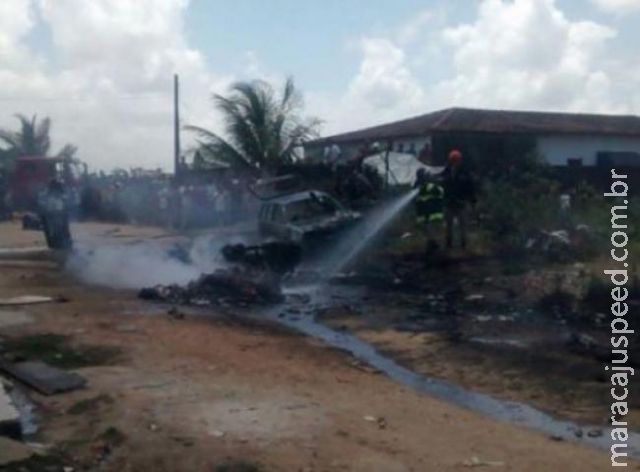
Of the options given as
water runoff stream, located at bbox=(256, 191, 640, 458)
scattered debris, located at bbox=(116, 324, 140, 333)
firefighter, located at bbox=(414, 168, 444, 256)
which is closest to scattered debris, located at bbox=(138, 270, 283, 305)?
water runoff stream, located at bbox=(256, 191, 640, 458)

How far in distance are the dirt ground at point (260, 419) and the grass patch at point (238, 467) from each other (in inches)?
1.1

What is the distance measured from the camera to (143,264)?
22438 millimetres

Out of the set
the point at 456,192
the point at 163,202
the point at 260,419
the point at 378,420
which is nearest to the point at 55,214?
the point at 456,192

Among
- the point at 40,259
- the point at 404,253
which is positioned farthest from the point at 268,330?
the point at 40,259

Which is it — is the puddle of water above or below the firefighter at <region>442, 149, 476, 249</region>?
below

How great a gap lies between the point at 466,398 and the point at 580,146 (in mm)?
28844

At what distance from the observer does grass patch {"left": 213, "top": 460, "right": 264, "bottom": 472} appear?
6.76 meters

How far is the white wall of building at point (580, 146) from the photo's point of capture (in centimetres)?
3559

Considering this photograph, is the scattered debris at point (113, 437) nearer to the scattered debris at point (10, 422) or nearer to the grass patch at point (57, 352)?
the scattered debris at point (10, 422)

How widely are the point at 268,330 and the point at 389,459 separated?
644 cm

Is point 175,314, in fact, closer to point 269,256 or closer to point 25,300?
point 25,300

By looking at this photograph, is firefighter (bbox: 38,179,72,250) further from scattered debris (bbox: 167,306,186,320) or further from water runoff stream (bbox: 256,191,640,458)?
scattered debris (bbox: 167,306,186,320)

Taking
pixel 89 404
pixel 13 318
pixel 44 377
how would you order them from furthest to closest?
pixel 13 318, pixel 44 377, pixel 89 404

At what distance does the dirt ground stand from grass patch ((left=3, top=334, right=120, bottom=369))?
17cm
